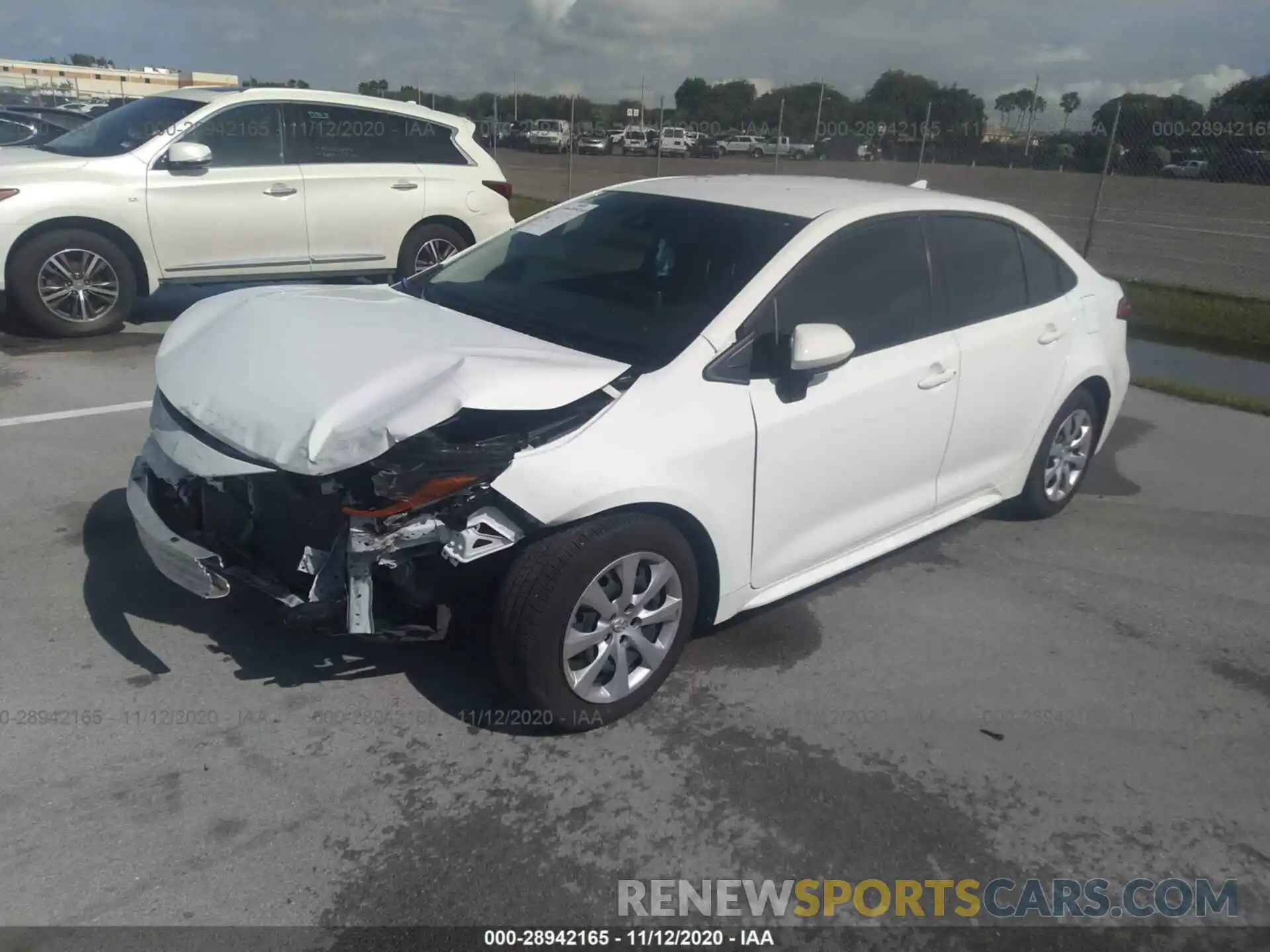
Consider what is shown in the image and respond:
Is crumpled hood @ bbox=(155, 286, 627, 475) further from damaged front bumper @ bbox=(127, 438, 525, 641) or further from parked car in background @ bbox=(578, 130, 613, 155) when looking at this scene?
parked car in background @ bbox=(578, 130, 613, 155)

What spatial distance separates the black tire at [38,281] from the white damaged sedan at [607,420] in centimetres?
450

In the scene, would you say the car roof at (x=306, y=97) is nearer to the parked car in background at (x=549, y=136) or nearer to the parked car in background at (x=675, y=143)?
the parked car in background at (x=675, y=143)

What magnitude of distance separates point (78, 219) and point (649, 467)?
6.45 metres

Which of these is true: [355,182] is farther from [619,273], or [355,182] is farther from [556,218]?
[619,273]

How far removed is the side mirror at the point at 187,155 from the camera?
25.3 feet

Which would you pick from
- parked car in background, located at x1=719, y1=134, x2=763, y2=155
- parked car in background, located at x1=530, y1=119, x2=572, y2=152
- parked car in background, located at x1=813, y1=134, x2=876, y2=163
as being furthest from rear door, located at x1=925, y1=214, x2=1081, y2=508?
parked car in background, located at x1=719, y1=134, x2=763, y2=155

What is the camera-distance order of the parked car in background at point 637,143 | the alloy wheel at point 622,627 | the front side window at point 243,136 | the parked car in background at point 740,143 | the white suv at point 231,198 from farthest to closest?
1. the parked car in background at point 740,143
2. the parked car in background at point 637,143
3. the front side window at point 243,136
4. the white suv at point 231,198
5. the alloy wheel at point 622,627

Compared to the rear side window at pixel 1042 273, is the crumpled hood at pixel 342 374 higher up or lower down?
lower down

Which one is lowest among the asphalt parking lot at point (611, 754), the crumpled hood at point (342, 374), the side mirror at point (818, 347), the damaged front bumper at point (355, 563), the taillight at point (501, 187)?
the asphalt parking lot at point (611, 754)

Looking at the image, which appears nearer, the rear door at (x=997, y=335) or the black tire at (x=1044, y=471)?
A: the rear door at (x=997, y=335)

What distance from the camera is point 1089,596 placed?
4.54 m

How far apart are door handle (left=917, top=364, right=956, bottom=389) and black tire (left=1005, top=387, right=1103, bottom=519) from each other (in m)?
1.07

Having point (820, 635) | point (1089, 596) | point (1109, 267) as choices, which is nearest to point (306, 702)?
point (820, 635)

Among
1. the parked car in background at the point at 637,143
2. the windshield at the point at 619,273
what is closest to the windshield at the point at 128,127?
the windshield at the point at 619,273
